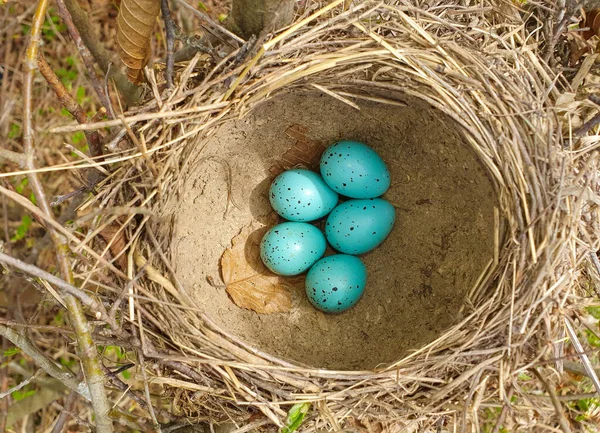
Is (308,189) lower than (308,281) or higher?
higher

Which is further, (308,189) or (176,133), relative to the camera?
(308,189)

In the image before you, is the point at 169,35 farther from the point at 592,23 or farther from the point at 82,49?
the point at 592,23

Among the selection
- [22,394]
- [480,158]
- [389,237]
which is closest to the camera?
[480,158]

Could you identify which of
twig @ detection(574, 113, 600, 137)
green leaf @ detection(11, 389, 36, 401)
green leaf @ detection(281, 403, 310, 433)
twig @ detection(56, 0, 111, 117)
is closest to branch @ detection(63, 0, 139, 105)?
twig @ detection(56, 0, 111, 117)

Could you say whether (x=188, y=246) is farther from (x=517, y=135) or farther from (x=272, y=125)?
(x=517, y=135)

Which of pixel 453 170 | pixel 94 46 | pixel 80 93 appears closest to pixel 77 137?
pixel 80 93

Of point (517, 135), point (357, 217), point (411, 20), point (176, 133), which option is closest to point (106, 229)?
point (176, 133)
